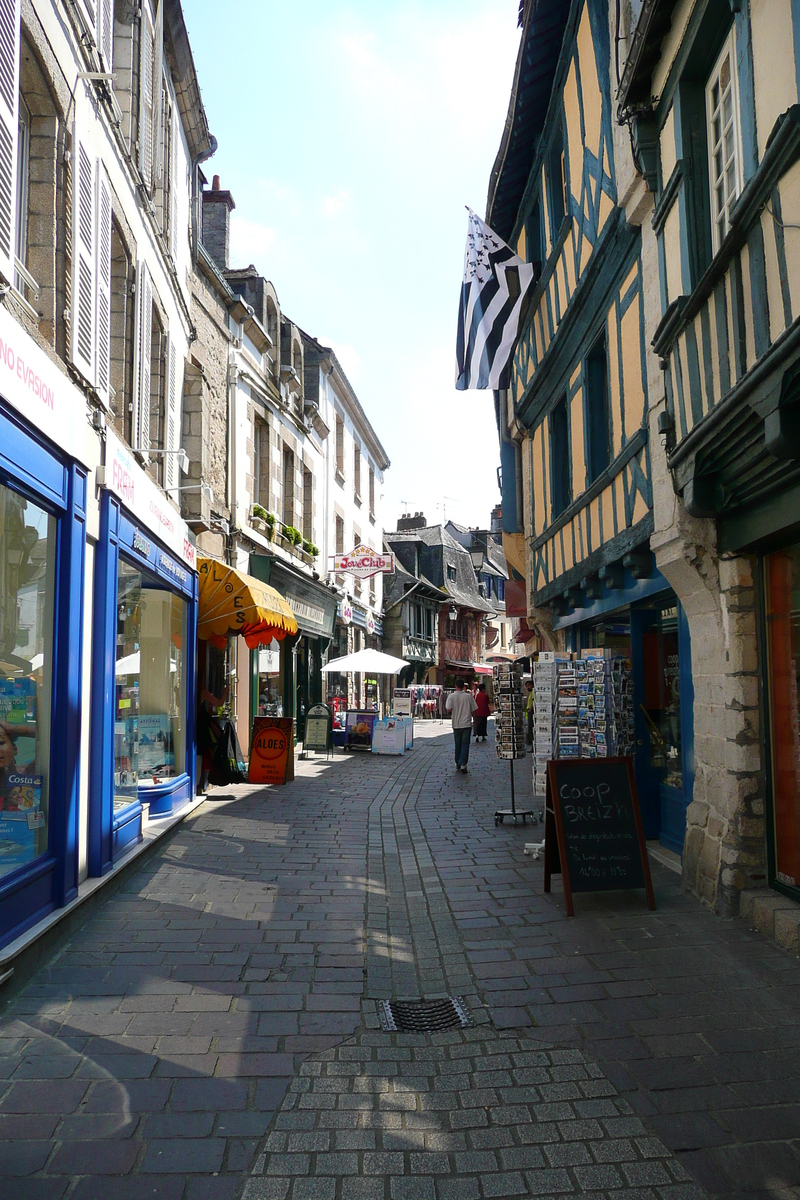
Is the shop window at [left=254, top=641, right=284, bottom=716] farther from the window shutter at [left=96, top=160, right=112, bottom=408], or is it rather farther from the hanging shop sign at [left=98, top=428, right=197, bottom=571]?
the window shutter at [left=96, top=160, right=112, bottom=408]

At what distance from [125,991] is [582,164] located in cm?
810

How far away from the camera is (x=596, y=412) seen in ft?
30.1

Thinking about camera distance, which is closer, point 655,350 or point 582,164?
point 655,350

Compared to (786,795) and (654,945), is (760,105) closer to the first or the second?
(786,795)

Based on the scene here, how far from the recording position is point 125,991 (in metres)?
4.26

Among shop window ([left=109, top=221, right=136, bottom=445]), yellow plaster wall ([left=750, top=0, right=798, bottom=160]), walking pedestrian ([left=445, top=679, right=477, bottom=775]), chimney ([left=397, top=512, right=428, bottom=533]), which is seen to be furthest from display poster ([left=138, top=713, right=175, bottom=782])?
chimney ([left=397, top=512, right=428, bottom=533])

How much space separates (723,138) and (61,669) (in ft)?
16.4

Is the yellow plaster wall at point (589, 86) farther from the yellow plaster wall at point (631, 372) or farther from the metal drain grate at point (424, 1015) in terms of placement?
the metal drain grate at point (424, 1015)

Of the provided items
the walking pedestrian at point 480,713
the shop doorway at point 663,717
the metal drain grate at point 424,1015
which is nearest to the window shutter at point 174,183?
the shop doorway at point 663,717

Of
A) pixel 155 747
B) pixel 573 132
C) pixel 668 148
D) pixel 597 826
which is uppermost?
pixel 573 132

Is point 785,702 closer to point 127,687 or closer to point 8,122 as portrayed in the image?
point 127,687

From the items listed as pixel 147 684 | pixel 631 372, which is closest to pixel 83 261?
pixel 147 684

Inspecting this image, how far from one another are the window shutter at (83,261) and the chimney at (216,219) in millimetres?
9820

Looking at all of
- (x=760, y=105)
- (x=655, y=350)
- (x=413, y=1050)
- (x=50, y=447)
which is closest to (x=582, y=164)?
(x=655, y=350)
